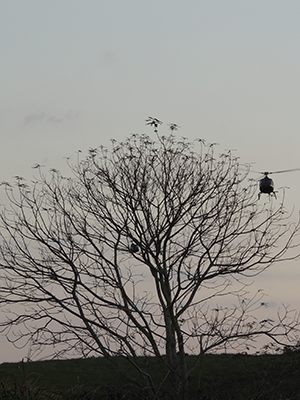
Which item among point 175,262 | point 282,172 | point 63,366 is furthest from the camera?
point 63,366

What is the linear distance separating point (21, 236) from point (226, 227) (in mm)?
5477

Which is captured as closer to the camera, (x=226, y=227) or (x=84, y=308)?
(x=84, y=308)

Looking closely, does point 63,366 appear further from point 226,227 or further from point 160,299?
point 226,227

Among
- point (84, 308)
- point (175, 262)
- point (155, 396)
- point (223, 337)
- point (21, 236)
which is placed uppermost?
point (21, 236)

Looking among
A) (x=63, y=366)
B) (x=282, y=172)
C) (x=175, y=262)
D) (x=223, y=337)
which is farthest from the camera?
(x=63, y=366)

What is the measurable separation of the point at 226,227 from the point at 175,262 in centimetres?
168

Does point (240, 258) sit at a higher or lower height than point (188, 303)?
higher

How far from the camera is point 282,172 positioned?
10.7m

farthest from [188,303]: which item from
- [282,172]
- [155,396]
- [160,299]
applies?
[282,172]

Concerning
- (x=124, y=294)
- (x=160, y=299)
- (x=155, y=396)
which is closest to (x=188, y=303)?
(x=160, y=299)

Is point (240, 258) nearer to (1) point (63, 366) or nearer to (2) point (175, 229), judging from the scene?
(2) point (175, 229)

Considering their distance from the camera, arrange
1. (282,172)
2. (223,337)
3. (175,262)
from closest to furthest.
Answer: (282,172) → (223,337) → (175,262)

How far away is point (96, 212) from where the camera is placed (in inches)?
533

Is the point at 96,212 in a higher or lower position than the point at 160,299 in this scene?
higher
